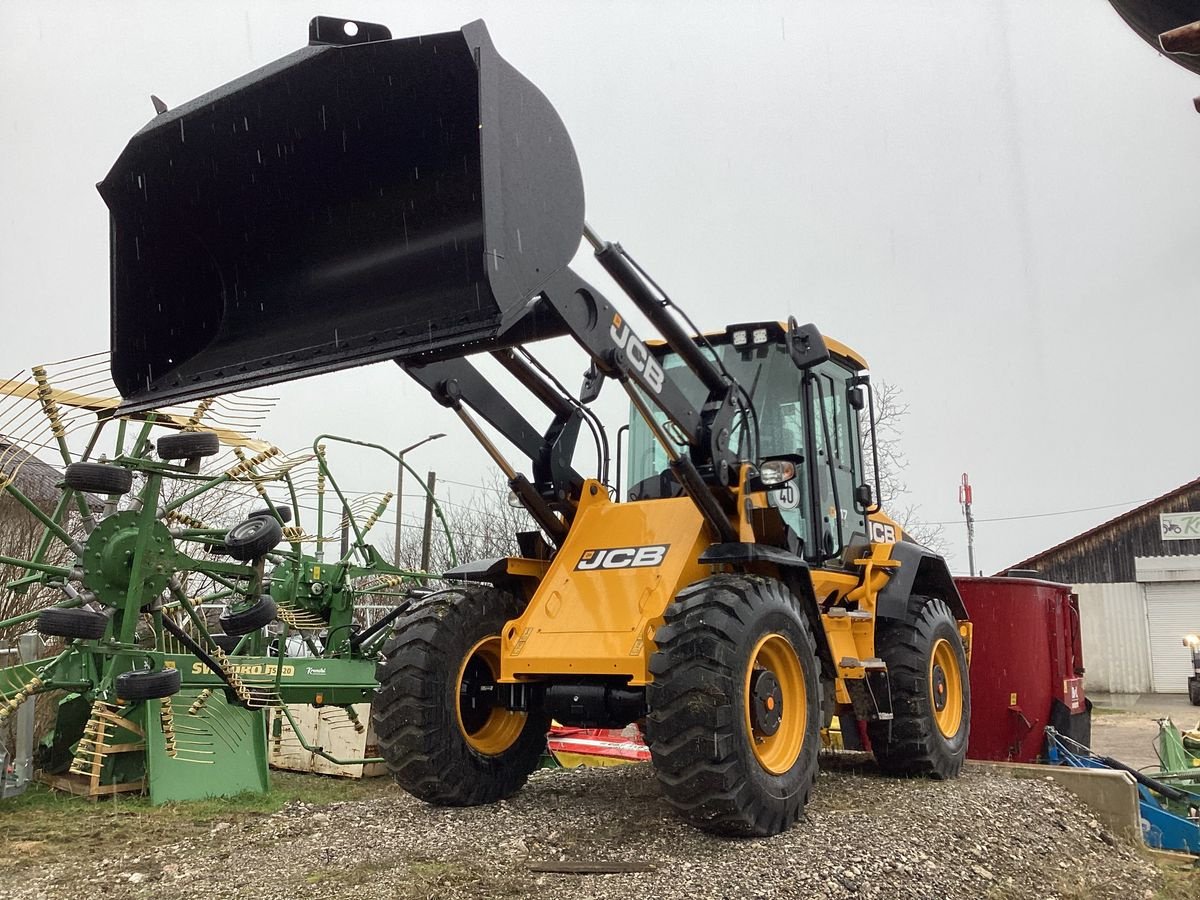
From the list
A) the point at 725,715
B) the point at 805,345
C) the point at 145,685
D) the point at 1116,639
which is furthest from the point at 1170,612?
the point at 145,685

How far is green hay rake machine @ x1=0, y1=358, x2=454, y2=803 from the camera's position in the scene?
6.00 metres

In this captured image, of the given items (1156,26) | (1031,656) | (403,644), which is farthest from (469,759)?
(1031,656)

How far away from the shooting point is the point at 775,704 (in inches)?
190

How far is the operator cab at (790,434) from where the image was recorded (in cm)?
621

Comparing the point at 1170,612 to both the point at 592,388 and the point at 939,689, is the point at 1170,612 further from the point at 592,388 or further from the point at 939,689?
the point at 592,388

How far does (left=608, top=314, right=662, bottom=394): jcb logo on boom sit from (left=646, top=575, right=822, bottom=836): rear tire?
3.16 ft

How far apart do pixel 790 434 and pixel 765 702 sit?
214 cm

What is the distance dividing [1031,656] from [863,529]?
2.67 metres

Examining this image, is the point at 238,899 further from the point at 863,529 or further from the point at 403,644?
the point at 863,529

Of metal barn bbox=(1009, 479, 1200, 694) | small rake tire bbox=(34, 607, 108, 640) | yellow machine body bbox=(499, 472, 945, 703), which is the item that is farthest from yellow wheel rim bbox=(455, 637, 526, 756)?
metal barn bbox=(1009, 479, 1200, 694)

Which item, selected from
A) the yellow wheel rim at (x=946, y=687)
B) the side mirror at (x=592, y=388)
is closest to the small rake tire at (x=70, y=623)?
the side mirror at (x=592, y=388)

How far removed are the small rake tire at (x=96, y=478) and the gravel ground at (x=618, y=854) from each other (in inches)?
74.9

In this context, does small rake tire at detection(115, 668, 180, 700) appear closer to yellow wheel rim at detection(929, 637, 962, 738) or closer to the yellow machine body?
the yellow machine body

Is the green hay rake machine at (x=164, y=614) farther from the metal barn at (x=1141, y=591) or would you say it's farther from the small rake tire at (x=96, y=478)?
the metal barn at (x=1141, y=591)
